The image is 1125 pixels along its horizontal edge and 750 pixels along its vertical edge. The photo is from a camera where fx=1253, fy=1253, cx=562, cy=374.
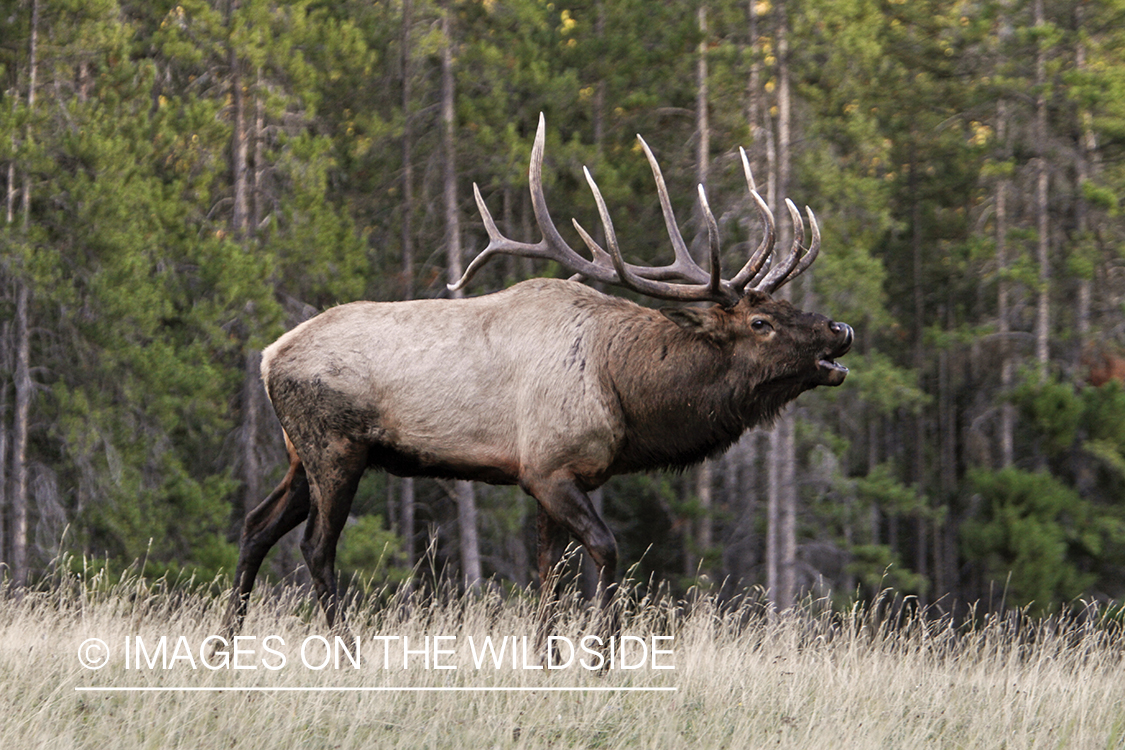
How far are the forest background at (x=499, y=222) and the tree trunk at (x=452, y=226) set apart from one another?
6 cm

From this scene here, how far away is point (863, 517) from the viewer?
76.4 feet

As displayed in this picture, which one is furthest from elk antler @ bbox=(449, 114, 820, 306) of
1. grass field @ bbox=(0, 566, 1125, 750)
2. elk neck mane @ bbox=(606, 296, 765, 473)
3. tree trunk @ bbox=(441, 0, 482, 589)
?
tree trunk @ bbox=(441, 0, 482, 589)

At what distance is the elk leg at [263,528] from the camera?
6.37 meters

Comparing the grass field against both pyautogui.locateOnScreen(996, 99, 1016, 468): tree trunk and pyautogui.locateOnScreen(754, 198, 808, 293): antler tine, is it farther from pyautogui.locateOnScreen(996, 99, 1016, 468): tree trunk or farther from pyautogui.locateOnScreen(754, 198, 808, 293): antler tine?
pyautogui.locateOnScreen(996, 99, 1016, 468): tree trunk

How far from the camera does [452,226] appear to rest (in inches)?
728

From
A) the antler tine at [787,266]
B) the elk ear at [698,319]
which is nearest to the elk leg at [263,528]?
the elk ear at [698,319]

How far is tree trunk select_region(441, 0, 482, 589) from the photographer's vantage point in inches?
722

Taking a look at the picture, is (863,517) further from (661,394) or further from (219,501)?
(661,394)

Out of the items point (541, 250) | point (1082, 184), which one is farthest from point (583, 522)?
point (1082, 184)

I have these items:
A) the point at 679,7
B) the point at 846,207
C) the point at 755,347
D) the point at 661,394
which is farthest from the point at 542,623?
the point at 679,7

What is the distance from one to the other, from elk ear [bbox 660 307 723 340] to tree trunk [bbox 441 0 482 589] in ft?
38.1

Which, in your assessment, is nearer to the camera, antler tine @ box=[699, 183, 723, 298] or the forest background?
antler tine @ box=[699, 183, 723, 298]

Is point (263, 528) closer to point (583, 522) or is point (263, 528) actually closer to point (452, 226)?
point (583, 522)

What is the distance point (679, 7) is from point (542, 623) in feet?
58.6
